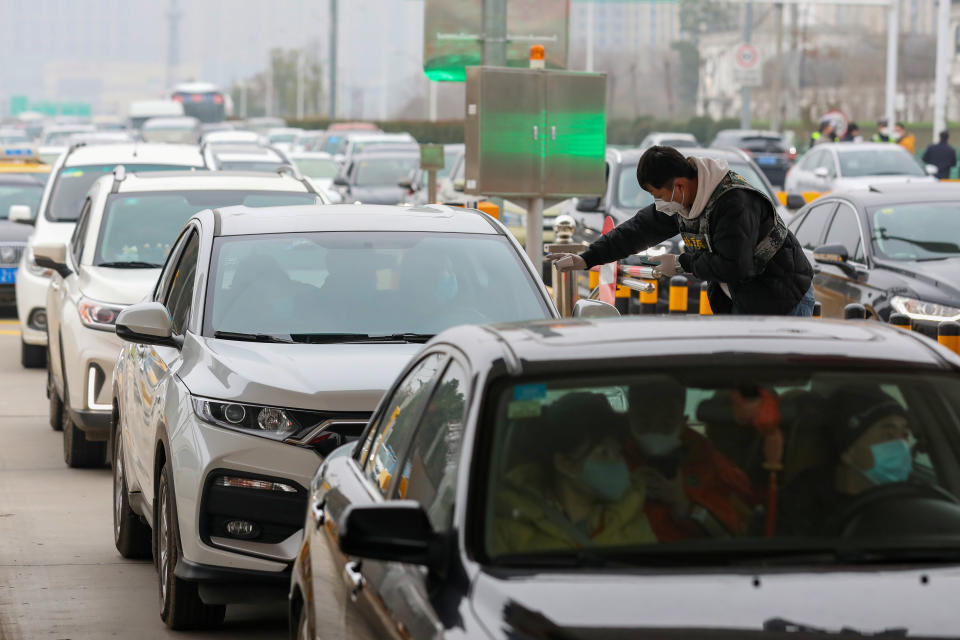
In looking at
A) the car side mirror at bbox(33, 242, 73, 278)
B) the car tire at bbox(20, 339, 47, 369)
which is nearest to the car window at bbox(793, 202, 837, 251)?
the car side mirror at bbox(33, 242, 73, 278)

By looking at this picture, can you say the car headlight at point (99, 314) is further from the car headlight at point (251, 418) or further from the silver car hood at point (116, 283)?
the car headlight at point (251, 418)

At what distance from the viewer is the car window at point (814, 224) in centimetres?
1437

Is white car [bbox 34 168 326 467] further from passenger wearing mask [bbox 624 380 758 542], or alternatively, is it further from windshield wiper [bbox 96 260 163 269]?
passenger wearing mask [bbox 624 380 758 542]

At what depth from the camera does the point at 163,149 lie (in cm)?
1656

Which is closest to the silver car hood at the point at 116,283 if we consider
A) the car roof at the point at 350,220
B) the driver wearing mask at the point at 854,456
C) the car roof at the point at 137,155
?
the car roof at the point at 350,220

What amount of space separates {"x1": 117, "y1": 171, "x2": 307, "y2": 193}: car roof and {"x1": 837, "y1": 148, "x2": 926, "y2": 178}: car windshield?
803 inches

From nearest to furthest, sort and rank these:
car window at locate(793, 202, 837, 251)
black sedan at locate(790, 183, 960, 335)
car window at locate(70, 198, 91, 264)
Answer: car window at locate(70, 198, 91, 264), black sedan at locate(790, 183, 960, 335), car window at locate(793, 202, 837, 251)

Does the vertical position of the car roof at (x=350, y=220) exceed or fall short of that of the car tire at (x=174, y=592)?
it exceeds it

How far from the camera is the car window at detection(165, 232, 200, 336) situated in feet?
25.3

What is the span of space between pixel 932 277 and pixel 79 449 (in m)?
5.83

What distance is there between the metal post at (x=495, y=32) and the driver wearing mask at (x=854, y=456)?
36.5 ft

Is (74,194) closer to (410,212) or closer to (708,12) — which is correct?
(410,212)

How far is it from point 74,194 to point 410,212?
8.93 metres

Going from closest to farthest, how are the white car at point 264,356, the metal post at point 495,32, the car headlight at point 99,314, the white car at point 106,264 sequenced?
the white car at point 264,356 → the white car at point 106,264 → the car headlight at point 99,314 → the metal post at point 495,32
